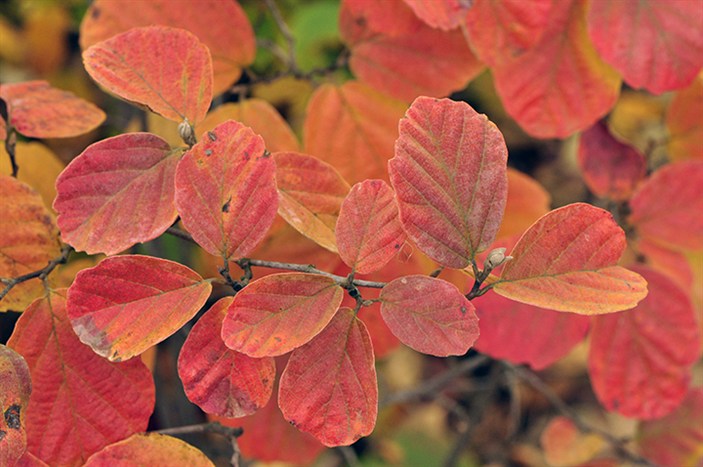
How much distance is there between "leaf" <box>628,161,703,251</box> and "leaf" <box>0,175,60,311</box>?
0.69 m

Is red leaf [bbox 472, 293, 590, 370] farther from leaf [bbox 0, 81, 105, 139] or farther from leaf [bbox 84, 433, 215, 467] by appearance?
leaf [bbox 0, 81, 105, 139]

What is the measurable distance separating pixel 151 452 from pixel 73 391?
10 centimetres

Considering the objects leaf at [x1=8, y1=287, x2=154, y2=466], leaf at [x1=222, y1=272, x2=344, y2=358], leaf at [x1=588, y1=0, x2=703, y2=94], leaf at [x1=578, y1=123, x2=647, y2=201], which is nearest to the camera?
leaf at [x1=222, y1=272, x2=344, y2=358]

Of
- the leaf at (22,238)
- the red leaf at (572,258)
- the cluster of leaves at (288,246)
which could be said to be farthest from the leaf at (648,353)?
the leaf at (22,238)

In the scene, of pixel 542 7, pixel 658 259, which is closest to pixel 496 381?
pixel 658 259

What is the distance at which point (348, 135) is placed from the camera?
88 centimetres

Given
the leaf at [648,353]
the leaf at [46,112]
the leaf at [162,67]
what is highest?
the leaf at [162,67]

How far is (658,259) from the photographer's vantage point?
0.92 m

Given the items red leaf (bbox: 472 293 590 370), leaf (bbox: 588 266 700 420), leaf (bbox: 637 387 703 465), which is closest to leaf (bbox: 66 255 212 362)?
red leaf (bbox: 472 293 590 370)

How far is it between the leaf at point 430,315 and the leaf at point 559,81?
40 cm

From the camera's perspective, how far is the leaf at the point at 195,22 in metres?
0.80

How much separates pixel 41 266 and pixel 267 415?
0.33 metres

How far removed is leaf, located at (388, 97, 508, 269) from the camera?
1.74 ft

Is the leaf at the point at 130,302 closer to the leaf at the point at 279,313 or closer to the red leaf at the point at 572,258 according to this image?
the leaf at the point at 279,313
